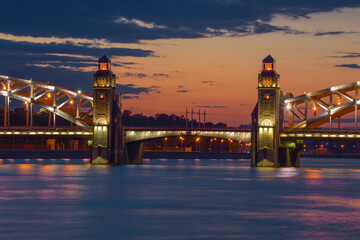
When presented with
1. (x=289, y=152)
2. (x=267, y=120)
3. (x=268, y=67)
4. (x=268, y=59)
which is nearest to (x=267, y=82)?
(x=268, y=67)

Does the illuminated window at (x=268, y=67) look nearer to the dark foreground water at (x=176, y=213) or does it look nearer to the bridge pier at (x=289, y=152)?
the bridge pier at (x=289, y=152)

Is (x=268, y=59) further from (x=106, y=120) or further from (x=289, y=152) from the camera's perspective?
(x=106, y=120)

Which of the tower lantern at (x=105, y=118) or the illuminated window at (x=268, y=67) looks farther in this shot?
the tower lantern at (x=105, y=118)

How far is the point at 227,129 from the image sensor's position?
126375mm

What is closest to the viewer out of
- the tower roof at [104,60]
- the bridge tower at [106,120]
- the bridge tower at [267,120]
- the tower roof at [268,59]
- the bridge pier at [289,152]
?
the bridge tower at [267,120]

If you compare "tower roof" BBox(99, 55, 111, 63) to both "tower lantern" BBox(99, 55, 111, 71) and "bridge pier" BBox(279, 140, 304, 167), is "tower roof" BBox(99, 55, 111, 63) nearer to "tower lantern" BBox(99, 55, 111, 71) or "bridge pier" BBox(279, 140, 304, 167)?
"tower lantern" BBox(99, 55, 111, 71)

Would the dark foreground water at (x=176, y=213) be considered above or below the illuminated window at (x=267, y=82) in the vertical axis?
below

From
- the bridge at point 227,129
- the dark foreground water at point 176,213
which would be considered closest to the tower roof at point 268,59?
the bridge at point 227,129

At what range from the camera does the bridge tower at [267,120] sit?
116m

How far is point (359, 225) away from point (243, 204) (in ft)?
39.8

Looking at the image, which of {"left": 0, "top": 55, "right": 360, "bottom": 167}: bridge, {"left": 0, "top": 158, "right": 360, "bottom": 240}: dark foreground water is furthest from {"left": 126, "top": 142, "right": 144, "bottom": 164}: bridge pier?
{"left": 0, "top": 158, "right": 360, "bottom": 240}: dark foreground water

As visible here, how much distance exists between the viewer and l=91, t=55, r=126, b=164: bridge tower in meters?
123

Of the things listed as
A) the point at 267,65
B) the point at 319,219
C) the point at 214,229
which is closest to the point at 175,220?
→ the point at 214,229

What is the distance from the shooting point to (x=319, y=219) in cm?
3641
